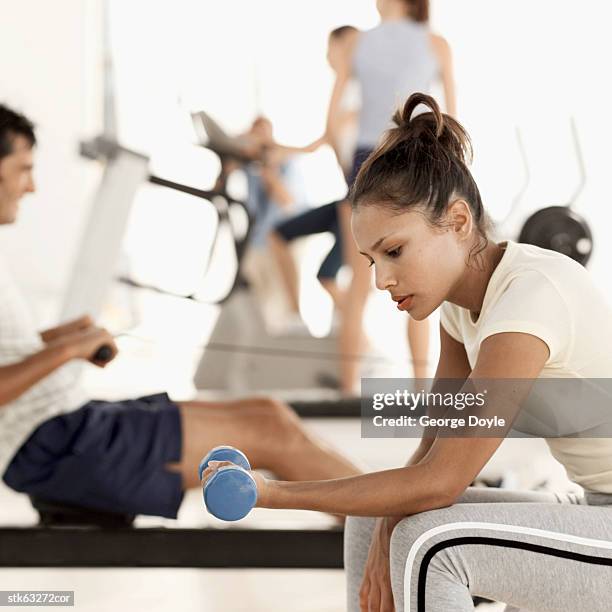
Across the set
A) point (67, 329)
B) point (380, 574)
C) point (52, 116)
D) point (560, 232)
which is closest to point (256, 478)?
point (380, 574)

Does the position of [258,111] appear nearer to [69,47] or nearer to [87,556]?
[69,47]

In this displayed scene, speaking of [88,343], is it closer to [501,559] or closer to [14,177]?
[14,177]

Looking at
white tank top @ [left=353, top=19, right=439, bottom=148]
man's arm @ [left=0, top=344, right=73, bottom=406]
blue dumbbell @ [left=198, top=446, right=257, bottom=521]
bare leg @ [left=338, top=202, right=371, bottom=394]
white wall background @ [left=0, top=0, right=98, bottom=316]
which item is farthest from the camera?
white wall background @ [left=0, top=0, right=98, bottom=316]

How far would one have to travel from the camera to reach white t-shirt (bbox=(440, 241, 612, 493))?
109cm

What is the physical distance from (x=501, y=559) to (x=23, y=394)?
1.15m

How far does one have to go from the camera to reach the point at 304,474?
2.01 m

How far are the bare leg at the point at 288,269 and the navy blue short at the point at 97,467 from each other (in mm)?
2346

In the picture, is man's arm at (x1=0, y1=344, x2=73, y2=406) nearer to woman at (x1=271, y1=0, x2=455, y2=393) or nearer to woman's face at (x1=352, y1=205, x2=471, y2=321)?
woman's face at (x1=352, y1=205, x2=471, y2=321)

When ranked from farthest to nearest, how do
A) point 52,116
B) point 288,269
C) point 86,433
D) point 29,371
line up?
1. point 52,116
2. point 288,269
3. point 86,433
4. point 29,371

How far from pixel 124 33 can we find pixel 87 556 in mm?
3993

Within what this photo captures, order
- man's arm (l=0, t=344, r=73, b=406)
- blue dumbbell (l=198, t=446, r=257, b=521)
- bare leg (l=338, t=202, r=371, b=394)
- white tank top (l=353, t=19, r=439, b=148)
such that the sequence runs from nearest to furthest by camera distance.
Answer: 1. blue dumbbell (l=198, t=446, r=257, b=521)
2. man's arm (l=0, t=344, r=73, b=406)
3. white tank top (l=353, t=19, r=439, b=148)
4. bare leg (l=338, t=202, r=371, b=394)

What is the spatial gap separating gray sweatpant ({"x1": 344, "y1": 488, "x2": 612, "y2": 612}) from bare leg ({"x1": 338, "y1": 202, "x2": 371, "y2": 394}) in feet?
6.69

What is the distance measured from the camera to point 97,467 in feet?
6.11

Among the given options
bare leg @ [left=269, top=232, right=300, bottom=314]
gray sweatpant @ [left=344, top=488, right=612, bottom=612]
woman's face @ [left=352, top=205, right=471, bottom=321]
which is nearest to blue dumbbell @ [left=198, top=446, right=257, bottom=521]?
gray sweatpant @ [left=344, top=488, right=612, bottom=612]
